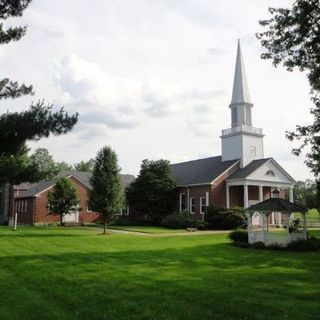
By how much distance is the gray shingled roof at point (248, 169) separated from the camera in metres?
44.0

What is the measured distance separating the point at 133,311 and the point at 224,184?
3561cm

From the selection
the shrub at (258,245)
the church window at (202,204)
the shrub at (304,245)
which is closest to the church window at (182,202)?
the church window at (202,204)

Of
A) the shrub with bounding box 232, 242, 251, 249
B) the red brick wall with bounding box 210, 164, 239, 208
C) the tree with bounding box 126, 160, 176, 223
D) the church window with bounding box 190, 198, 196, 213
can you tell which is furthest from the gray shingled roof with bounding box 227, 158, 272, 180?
the shrub with bounding box 232, 242, 251, 249

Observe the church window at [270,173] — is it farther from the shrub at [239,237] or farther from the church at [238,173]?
the shrub at [239,237]

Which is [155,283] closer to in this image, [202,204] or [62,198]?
[202,204]

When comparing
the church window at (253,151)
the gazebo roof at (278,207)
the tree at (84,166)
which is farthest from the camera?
the tree at (84,166)

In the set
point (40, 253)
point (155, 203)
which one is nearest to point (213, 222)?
point (155, 203)

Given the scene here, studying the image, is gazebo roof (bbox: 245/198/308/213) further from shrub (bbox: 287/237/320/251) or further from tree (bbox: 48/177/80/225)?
tree (bbox: 48/177/80/225)

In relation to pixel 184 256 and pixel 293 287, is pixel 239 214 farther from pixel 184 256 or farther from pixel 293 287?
pixel 293 287

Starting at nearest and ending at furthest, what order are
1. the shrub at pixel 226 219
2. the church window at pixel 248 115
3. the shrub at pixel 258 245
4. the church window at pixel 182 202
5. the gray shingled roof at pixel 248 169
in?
1. the shrub at pixel 258 245
2. the shrub at pixel 226 219
3. the gray shingled roof at pixel 248 169
4. the church window at pixel 248 115
5. the church window at pixel 182 202

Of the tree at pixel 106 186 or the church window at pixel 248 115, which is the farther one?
the church window at pixel 248 115

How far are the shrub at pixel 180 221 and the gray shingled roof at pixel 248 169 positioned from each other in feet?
18.7

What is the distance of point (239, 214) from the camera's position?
40.4 metres

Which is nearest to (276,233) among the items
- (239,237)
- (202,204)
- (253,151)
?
(239,237)
